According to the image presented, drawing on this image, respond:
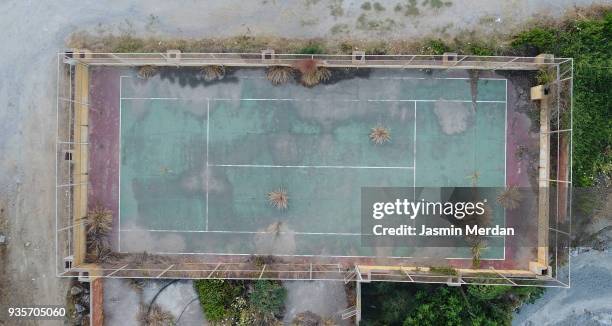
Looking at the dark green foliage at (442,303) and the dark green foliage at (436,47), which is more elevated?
the dark green foliage at (436,47)

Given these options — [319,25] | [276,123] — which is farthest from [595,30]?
[276,123]

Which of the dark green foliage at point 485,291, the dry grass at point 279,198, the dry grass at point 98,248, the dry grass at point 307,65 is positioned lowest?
the dark green foliage at point 485,291

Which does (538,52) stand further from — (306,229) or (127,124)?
(127,124)

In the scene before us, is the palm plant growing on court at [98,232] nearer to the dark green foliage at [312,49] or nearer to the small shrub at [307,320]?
the small shrub at [307,320]

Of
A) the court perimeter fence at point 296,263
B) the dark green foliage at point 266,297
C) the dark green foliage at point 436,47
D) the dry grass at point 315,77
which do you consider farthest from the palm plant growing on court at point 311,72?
the dark green foliage at point 266,297

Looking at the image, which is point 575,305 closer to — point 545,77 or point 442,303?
point 442,303

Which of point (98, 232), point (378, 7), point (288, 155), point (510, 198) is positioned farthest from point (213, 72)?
point (510, 198)

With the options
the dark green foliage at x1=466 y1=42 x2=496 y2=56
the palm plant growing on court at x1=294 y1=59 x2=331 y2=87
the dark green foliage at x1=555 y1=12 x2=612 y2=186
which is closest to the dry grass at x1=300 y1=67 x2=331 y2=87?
the palm plant growing on court at x1=294 y1=59 x2=331 y2=87
